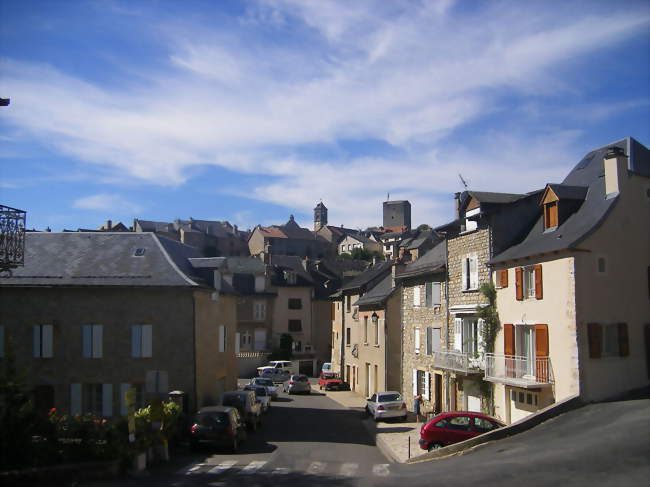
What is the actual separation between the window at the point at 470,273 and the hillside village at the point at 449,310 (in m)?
0.06

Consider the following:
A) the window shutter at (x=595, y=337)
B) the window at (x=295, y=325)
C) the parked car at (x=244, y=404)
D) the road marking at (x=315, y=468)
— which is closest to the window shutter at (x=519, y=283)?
the window shutter at (x=595, y=337)

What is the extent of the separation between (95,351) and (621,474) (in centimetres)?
2046

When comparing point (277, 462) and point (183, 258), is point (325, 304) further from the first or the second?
point (277, 462)

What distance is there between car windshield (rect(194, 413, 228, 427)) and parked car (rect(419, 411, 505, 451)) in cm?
658

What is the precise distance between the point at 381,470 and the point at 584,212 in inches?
435

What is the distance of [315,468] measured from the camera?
18.8 meters

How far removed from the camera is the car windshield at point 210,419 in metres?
21.6

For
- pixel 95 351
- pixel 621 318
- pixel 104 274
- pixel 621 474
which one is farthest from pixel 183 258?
pixel 621 474

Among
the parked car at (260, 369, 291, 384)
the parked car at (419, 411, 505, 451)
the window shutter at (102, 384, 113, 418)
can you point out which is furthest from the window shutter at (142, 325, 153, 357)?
the parked car at (260, 369, 291, 384)

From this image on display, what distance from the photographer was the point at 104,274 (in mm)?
27656

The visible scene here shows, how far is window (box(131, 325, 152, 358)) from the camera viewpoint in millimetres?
26859

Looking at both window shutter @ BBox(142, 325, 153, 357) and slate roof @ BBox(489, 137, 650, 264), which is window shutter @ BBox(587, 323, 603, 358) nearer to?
slate roof @ BBox(489, 137, 650, 264)

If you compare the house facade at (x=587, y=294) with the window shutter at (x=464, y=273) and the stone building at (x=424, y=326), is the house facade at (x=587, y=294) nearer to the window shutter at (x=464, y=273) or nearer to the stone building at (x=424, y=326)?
the window shutter at (x=464, y=273)

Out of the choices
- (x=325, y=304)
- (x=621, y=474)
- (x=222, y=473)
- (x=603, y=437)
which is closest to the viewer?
(x=621, y=474)
